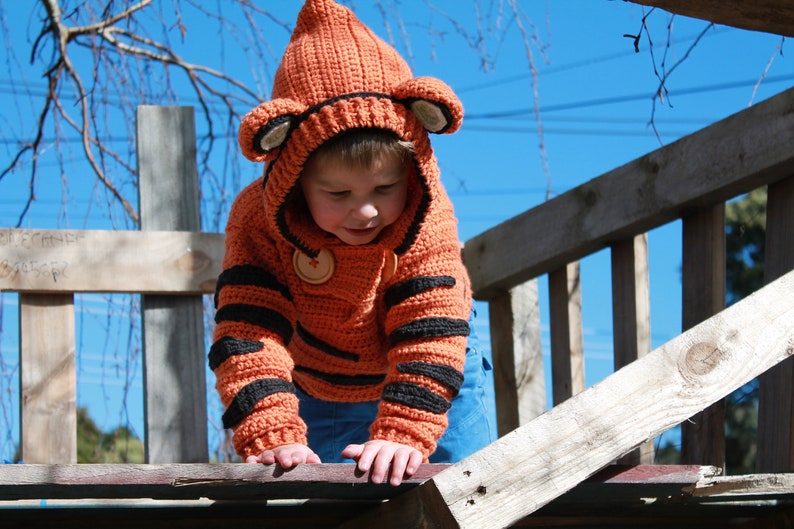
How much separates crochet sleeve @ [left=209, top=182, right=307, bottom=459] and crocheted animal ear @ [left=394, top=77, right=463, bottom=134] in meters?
0.48

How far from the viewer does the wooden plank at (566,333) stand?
10.5 feet

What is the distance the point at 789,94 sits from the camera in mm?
2447

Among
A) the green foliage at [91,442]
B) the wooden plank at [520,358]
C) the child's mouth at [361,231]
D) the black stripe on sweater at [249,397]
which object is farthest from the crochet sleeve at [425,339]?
the green foliage at [91,442]

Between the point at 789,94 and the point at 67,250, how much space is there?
6.17 feet

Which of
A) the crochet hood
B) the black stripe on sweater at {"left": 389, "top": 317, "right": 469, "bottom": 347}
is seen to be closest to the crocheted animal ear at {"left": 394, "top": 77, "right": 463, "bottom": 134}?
the crochet hood

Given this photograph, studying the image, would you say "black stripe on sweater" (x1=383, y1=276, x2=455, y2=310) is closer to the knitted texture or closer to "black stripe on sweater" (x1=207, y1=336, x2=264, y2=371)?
the knitted texture

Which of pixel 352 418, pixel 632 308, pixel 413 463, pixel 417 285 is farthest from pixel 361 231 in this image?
pixel 632 308

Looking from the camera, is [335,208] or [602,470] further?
[335,208]

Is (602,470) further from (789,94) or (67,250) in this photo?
(67,250)

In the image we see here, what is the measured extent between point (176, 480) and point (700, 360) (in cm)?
95

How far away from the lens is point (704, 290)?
269 centimetres

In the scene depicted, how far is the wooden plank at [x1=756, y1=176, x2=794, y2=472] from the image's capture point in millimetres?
2428

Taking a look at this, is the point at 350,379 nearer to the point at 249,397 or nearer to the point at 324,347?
the point at 324,347

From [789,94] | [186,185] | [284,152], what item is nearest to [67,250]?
[186,185]
